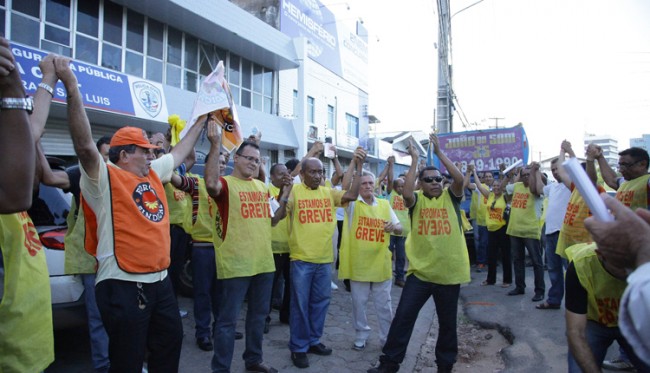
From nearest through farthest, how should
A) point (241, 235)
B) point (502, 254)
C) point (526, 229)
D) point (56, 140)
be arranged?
point (241, 235) < point (526, 229) < point (502, 254) < point (56, 140)

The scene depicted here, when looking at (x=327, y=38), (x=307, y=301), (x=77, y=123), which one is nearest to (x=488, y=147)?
(x=307, y=301)

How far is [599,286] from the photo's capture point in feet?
8.62

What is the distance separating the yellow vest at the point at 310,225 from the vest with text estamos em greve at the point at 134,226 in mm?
1849

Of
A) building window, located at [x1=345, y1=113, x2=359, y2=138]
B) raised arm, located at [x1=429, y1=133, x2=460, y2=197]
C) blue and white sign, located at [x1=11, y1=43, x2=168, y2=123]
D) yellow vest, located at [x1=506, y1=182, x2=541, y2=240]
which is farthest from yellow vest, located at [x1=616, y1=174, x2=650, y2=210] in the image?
building window, located at [x1=345, y1=113, x2=359, y2=138]

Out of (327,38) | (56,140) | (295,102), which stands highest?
(327,38)

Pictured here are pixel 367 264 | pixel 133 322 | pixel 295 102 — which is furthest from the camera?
pixel 295 102

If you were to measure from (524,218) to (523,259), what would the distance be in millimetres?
750

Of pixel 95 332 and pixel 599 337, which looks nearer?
pixel 599 337

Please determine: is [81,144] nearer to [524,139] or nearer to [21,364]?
[21,364]

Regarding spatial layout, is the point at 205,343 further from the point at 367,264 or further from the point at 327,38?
the point at 327,38

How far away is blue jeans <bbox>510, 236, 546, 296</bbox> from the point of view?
23.1ft

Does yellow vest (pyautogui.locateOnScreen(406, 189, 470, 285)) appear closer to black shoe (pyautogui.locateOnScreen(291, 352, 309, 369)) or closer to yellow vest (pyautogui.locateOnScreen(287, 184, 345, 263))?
yellow vest (pyautogui.locateOnScreen(287, 184, 345, 263))

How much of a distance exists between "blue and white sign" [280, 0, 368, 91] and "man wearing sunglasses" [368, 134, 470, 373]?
59.1 ft

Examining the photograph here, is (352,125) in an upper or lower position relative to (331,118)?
upper
